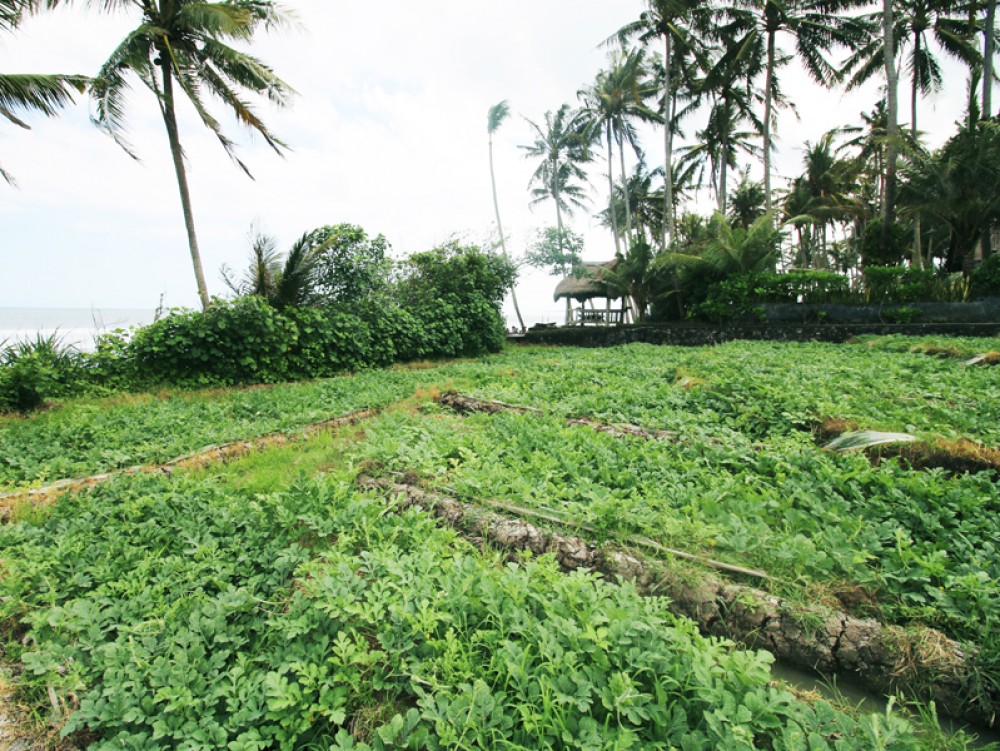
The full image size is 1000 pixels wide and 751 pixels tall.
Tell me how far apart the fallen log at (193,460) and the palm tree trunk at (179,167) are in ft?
18.4

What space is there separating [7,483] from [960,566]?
6129 millimetres

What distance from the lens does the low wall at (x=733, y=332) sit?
35.5ft

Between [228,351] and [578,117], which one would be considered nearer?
[228,351]

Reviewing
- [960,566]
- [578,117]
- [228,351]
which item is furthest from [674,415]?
[578,117]

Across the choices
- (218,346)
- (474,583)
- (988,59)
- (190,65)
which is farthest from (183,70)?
(988,59)

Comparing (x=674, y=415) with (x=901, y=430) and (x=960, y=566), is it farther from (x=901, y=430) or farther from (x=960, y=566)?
(x=960, y=566)

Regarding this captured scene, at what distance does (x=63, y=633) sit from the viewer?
6.65 ft

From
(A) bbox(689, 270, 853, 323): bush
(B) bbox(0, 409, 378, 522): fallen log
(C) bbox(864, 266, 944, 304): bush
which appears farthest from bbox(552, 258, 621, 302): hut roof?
(B) bbox(0, 409, 378, 522): fallen log

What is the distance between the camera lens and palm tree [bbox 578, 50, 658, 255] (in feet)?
70.4

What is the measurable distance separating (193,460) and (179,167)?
8.26 metres

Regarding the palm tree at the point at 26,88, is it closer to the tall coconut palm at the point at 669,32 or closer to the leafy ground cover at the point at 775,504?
the leafy ground cover at the point at 775,504

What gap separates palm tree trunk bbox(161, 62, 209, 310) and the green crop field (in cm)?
611

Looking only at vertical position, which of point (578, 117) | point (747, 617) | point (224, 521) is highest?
point (578, 117)

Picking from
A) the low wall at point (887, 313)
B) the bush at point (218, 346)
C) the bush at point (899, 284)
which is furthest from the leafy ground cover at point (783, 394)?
the bush at point (899, 284)
